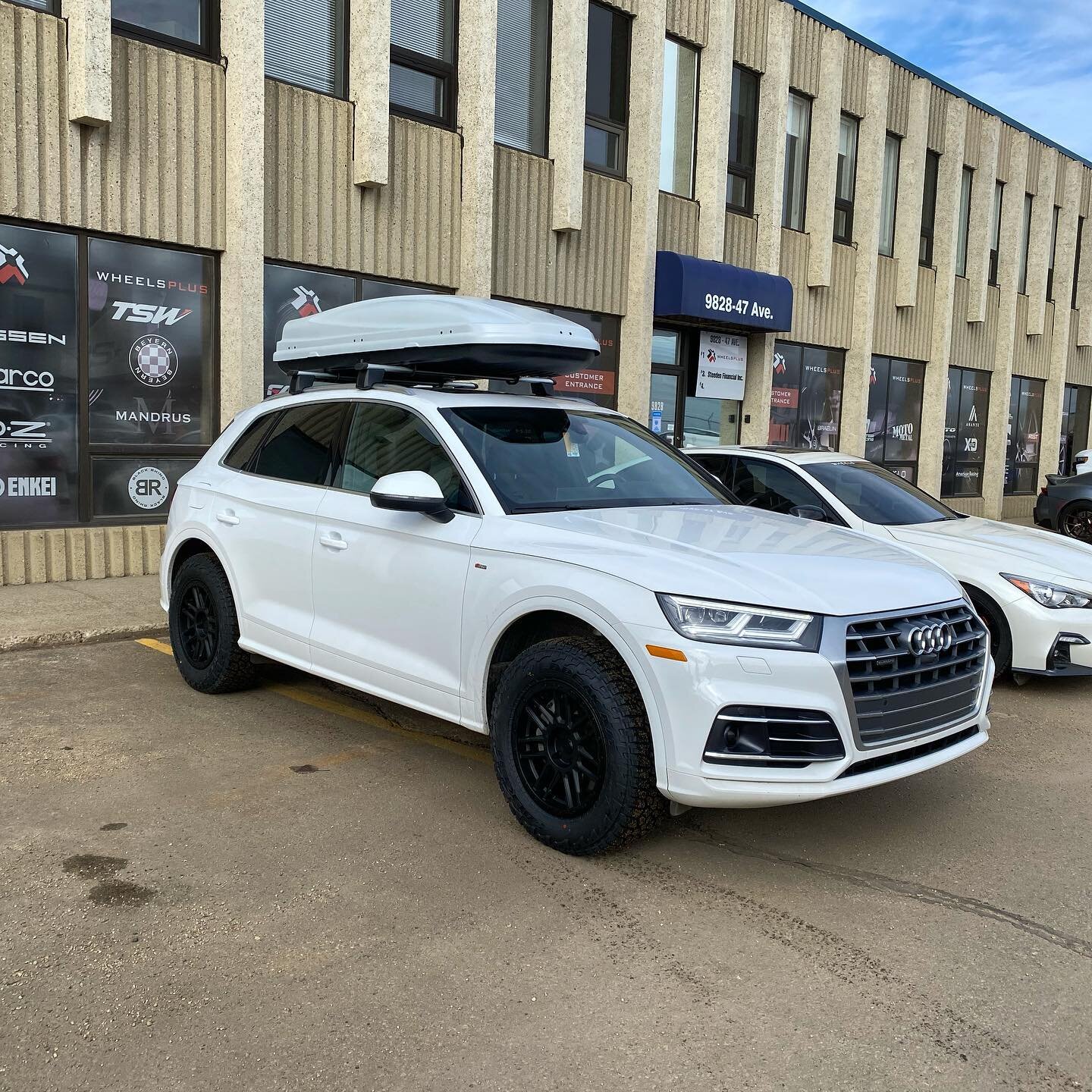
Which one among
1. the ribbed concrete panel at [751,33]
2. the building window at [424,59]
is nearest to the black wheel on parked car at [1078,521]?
the ribbed concrete panel at [751,33]

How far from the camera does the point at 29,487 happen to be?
936 cm

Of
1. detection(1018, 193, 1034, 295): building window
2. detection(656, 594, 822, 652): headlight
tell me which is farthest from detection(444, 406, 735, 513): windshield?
detection(1018, 193, 1034, 295): building window

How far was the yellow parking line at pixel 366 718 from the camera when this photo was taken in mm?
5305

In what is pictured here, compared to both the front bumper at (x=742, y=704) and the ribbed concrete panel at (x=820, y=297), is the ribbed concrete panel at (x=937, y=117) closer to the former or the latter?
the ribbed concrete panel at (x=820, y=297)

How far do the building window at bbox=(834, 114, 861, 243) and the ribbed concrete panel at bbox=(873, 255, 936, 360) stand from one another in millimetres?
933

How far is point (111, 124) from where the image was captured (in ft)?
30.6

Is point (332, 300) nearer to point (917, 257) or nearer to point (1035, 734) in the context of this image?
point (1035, 734)

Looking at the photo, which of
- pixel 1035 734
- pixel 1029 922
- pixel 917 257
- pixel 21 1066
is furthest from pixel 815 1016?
pixel 917 257

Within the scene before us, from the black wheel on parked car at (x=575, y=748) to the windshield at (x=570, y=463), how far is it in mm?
827

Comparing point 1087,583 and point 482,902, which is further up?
point 1087,583

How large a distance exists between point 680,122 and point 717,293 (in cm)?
276

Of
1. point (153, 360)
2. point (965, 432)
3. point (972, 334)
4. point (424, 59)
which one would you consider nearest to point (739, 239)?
point (424, 59)

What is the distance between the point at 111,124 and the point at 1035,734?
874 cm

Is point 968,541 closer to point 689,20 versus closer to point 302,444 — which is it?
point 302,444
